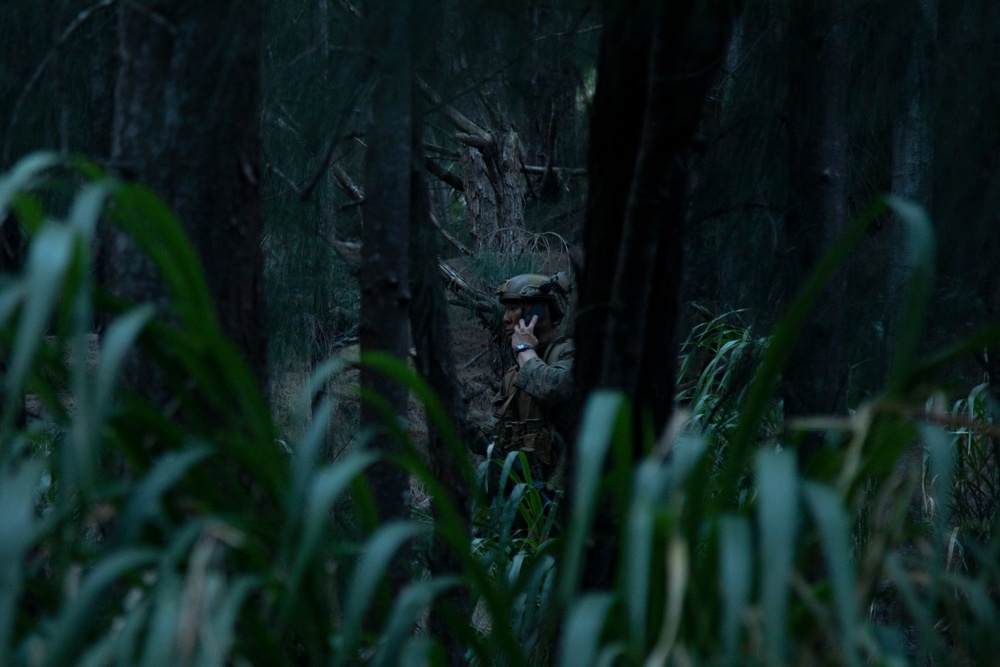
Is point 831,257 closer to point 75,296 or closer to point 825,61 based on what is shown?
point 75,296

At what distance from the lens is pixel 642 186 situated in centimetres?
150

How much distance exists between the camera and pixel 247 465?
1.11 m

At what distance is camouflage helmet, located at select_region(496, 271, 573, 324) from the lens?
4.49m

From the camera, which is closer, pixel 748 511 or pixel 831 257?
pixel 831 257

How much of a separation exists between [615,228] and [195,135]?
600 mm

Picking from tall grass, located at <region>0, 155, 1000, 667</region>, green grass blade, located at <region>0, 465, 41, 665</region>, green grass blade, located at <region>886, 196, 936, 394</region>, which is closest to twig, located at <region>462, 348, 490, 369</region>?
tall grass, located at <region>0, 155, 1000, 667</region>

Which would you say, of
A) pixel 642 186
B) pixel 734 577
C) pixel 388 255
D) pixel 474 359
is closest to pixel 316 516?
pixel 734 577

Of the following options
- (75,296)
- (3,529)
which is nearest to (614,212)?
(75,296)

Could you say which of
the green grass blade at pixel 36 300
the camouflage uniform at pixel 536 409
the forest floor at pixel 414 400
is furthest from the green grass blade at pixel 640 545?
the forest floor at pixel 414 400

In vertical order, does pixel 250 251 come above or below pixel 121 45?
below

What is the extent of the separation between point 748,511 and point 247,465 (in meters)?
0.62

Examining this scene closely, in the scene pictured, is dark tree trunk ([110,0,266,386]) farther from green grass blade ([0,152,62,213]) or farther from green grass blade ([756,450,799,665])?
green grass blade ([756,450,799,665])

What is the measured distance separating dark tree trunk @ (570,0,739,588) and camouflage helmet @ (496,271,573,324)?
288cm

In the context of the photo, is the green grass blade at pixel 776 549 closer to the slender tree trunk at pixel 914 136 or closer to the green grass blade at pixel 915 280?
the green grass blade at pixel 915 280
